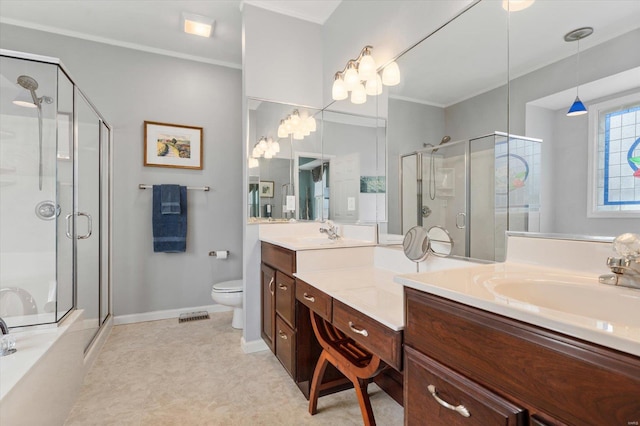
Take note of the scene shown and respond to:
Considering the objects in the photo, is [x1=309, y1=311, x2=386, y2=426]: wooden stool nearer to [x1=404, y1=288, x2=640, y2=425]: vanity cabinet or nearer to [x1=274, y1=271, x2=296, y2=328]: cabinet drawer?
[x1=274, y1=271, x2=296, y2=328]: cabinet drawer

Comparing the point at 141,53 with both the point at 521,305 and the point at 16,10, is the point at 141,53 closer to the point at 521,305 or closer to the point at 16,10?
the point at 16,10

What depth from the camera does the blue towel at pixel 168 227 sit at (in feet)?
9.78

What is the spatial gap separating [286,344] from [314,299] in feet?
1.81

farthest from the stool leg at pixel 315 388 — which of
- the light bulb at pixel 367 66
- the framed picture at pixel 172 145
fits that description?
the framed picture at pixel 172 145

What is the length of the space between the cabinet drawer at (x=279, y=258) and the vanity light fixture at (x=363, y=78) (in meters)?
1.17

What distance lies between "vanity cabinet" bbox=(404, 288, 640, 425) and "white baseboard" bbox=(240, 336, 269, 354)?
170cm

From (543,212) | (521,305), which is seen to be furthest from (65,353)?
(543,212)

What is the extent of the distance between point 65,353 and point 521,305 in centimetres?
Result: 216

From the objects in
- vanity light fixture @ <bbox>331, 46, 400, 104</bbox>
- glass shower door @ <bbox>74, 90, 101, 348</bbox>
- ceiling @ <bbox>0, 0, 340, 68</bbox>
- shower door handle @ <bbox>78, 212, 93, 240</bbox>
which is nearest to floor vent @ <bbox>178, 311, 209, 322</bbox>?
glass shower door @ <bbox>74, 90, 101, 348</bbox>

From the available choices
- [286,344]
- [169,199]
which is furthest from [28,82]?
[286,344]

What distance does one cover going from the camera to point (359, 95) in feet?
6.96

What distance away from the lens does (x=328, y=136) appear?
2.52 m

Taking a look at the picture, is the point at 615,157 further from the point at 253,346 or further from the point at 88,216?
the point at 88,216

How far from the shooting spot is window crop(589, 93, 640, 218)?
0.86 meters
